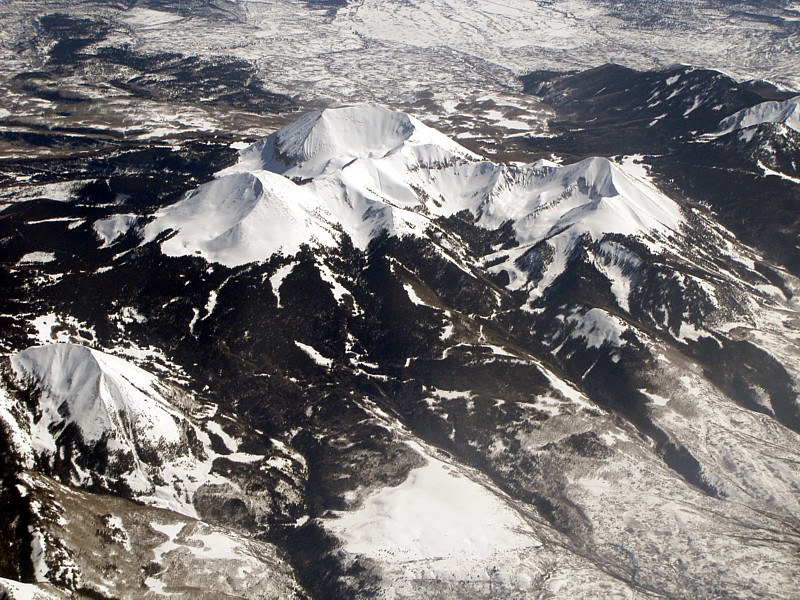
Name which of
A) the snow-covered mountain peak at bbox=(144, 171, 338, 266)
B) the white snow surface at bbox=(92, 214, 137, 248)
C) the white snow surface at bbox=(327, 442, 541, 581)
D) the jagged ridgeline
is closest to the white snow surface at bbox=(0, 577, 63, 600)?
the jagged ridgeline

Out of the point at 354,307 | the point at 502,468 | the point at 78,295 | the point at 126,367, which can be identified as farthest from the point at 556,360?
the point at 78,295

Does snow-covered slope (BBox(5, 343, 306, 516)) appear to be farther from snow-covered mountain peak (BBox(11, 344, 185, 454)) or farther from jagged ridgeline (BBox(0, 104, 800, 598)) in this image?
jagged ridgeline (BBox(0, 104, 800, 598))

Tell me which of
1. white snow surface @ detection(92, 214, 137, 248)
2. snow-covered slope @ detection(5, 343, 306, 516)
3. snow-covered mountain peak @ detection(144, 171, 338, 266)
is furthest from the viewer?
white snow surface @ detection(92, 214, 137, 248)

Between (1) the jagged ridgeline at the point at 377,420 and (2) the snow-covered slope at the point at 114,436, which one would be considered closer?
(1) the jagged ridgeline at the point at 377,420

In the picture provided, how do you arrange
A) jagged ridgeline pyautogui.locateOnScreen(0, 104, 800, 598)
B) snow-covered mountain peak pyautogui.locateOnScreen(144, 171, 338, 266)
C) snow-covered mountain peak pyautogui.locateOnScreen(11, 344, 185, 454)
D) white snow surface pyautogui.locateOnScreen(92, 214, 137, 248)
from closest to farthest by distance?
jagged ridgeline pyautogui.locateOnScreen(0, 104, 800, 598), snow-covered mountain peak pyautogui.locateOnScreen(11, 344, 185, 454), snow-covered mountain peak pyautogui.locateOnScreen(144, 171, 338, 266), white snow surface pyautogui.locateOnScreen(92, 214, 137, 248)

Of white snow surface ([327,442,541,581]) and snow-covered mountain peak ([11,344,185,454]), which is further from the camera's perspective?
snow-covered mountain peak ([11,344,185,454])

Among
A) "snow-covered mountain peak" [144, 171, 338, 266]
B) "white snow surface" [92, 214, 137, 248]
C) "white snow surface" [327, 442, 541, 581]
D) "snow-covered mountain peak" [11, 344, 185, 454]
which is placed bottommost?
"white snow surface" [327, 442, 541, 581]

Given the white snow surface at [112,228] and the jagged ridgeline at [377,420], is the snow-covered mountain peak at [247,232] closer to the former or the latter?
the jagged ridgeline at [377,420]

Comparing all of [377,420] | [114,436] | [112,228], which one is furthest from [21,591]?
[112,228]

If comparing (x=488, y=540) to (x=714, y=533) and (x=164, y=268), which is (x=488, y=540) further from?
(x=164, y=268)

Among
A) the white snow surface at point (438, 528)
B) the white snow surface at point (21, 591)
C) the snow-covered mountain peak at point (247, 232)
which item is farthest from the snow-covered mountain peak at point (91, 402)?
the snow-covered mountain peak at point (247, 232)
